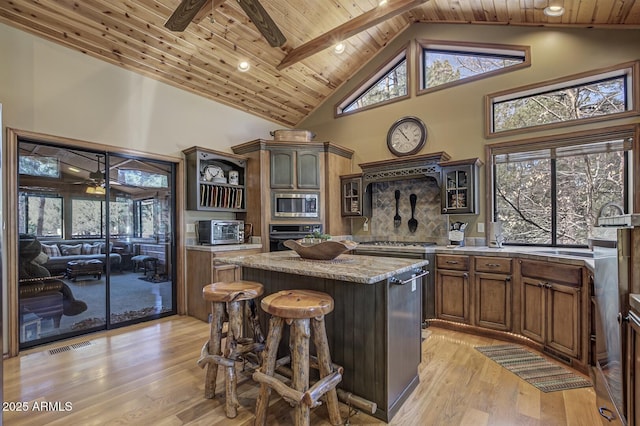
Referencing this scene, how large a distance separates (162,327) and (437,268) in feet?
11.0

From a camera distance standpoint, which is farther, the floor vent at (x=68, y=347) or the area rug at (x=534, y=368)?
the floor vent at (x=68, y=347)

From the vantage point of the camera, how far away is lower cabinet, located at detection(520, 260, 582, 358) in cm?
261

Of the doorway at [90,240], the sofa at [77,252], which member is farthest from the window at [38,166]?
the sofa at [77,252]

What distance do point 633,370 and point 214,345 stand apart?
7.50 feet

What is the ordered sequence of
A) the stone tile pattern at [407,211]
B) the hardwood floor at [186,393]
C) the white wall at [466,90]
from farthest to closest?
1. the stone tile pattern at [407,211]
2. the white wall at [466,90]
3. the hardwood floor at [186,393]

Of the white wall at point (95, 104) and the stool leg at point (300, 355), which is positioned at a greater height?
the white wall at point (95, 104)

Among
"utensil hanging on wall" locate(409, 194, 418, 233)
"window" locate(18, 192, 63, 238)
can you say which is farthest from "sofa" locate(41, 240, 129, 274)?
"utensil hanging on wall" locate(409, 194, 418, 233)

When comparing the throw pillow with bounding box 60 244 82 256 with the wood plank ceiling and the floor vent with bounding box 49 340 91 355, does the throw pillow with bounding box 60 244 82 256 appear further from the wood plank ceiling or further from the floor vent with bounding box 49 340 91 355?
the wood plank ceiling

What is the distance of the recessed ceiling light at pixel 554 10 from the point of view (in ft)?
10.6

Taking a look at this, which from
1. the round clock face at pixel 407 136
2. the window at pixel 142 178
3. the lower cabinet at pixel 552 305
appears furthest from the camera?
the round clock face at pixel 407 136

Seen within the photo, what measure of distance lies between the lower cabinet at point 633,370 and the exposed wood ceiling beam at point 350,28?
3.00 metres

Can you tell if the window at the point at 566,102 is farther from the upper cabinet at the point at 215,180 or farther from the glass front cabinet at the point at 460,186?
the upper cabinet at the point at 215,180

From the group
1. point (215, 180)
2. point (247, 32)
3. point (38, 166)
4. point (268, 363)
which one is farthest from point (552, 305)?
point (38, 166)

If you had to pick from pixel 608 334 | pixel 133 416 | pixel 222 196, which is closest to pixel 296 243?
pixel 133 416
